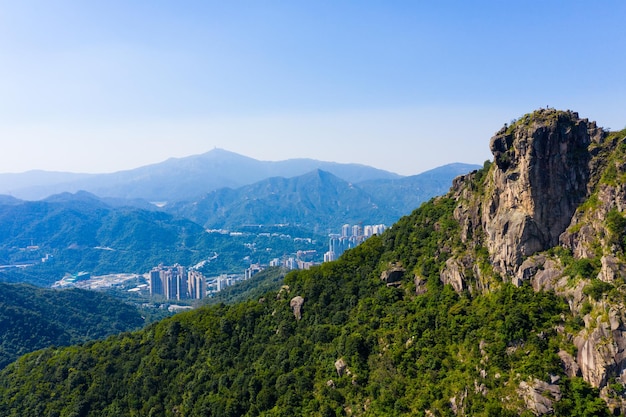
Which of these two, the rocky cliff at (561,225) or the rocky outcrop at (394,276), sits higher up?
the rocky cliff at (561,225)

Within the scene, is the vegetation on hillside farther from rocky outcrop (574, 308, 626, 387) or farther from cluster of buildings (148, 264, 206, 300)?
cluster of buildings (148, 264, 206, 300)

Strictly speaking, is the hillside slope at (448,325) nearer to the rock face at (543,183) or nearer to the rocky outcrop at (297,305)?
the rock face at (543,183)

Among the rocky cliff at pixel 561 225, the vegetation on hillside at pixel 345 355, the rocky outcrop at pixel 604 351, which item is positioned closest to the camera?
the rocky outcrop at pixel 604 351

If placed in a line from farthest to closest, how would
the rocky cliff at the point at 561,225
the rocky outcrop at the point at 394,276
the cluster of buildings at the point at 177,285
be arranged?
1. the cluster of buildings at the point at 177,285
2. the rocky outcrop at the point at 394,276
3. the rocky cliff at the point at 561,225

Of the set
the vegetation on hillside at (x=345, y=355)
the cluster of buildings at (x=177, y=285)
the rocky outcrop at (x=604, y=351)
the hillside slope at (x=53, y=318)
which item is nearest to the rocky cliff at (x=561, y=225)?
the rocky outcrop at (x=604, y=351)

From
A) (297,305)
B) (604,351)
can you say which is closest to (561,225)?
(604,351)

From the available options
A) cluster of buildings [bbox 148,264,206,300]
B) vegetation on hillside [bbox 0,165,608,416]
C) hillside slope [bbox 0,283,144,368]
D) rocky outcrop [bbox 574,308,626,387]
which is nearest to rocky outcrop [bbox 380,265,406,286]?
A: vegetation on hillside [bbox 0,165,608,416]

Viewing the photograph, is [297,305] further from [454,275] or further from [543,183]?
[543,183]
